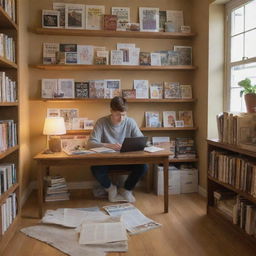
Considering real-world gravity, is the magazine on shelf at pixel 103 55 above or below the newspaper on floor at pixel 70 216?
above

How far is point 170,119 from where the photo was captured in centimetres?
385

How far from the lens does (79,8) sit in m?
3.60

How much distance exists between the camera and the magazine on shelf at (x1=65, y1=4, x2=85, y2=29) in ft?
11.7

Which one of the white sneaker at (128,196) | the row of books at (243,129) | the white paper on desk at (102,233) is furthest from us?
the white sneaker at (128,196)

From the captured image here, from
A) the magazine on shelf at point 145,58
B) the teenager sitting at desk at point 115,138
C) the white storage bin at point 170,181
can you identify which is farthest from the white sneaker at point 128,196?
the magazine on shelf at point 145,58

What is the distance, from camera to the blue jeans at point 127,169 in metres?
3.26

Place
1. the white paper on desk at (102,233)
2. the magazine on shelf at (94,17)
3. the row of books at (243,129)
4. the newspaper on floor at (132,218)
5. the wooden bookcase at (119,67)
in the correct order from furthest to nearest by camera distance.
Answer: the magazine on shelf at (94,17) < the wooden bookcase at (119,67) < the newspaper on floor at (132,218) < the row of books at (243,129) < the white paper on desk at (102,233)

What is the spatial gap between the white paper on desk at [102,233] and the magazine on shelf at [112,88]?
1.69m

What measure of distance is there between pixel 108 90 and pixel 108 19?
2.89 feet

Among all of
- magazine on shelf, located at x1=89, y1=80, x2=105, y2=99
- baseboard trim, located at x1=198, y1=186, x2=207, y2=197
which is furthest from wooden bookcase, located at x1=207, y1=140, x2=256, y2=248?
magazine on shelf, located at x1=89, y1=80, x2=105, y2=99

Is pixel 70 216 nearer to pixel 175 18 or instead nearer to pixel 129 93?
pixel 129 93

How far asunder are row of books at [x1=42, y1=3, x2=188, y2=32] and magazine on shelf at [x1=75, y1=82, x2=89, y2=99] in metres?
0.70

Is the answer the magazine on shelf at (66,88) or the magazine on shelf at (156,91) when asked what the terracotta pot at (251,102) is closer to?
the magazine on shelf at (156,91)

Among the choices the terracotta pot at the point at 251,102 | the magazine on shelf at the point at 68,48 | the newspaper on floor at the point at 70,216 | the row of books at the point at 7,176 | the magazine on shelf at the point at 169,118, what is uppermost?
the magazine on shelf at the point at 68,48
